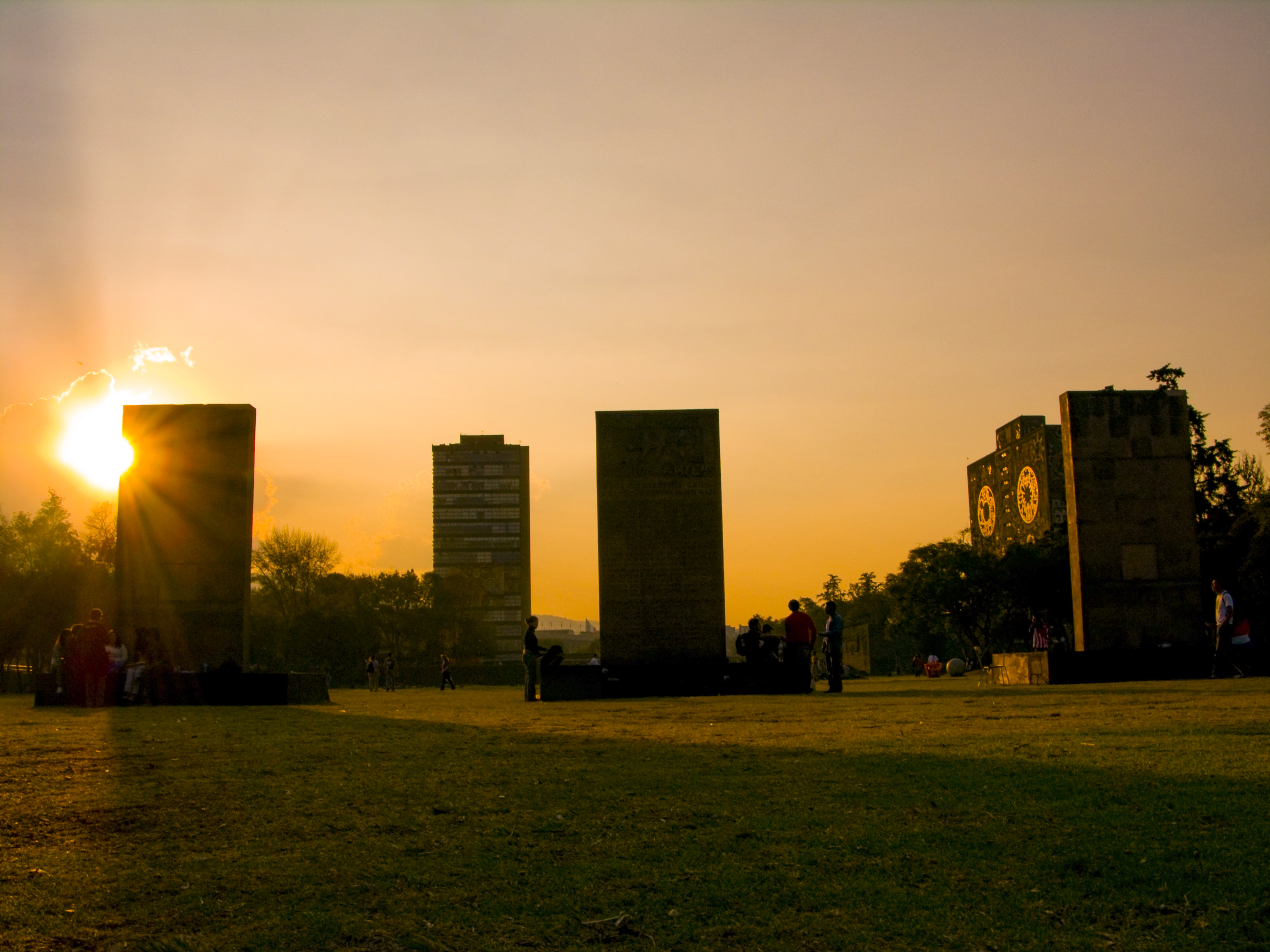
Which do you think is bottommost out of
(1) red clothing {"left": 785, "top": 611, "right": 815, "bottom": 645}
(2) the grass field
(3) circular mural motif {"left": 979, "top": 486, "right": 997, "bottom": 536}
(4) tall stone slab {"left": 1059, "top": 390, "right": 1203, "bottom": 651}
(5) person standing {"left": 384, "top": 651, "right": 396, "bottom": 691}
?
(5) person standing {"left": 384, "top": 651, "right": 396, "bottom": 691}

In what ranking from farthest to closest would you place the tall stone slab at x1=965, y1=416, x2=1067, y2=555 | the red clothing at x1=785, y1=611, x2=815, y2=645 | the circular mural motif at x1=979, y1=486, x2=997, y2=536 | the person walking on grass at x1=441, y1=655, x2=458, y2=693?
the circular mural motif at x1=979, y1=486, x2=997, y2=536 < the tall stone slab at x1=965, y1=416, x2=1067, y2=555 < the person walking on grass at x1=441, y1=655, x2=458, y2=693 < the red clothing at x1=785, y1=611, x2=815, y2=645

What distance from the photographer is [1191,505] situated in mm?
21734

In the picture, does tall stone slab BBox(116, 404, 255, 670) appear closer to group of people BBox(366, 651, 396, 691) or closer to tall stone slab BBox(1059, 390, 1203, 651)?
tall stone slab BBox(1059, 390, 1203, 651)

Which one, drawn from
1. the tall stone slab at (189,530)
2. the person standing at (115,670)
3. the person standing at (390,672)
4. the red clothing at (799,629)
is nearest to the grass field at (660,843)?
the person standing at (115,670)

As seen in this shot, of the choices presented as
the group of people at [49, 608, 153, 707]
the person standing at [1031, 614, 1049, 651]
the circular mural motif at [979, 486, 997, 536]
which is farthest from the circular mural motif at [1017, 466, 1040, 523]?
the group of people at [49, 608, 153, 707]

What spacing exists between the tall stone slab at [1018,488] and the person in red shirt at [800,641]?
40.5 metres

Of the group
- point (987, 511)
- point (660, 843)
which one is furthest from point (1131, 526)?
point (987, 511)

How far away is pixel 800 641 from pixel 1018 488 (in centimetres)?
4879

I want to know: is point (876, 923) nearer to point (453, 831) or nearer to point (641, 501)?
point (453, 831)

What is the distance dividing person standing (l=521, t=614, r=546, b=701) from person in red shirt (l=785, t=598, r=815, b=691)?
4.58 metres

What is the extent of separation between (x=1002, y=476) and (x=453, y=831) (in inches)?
2651

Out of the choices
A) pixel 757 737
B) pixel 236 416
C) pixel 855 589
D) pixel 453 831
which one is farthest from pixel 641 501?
pixel 855 589

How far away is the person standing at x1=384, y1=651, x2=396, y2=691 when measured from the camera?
148 ft

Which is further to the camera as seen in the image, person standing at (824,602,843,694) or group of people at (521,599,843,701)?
group of people at (521,599,843,701)
